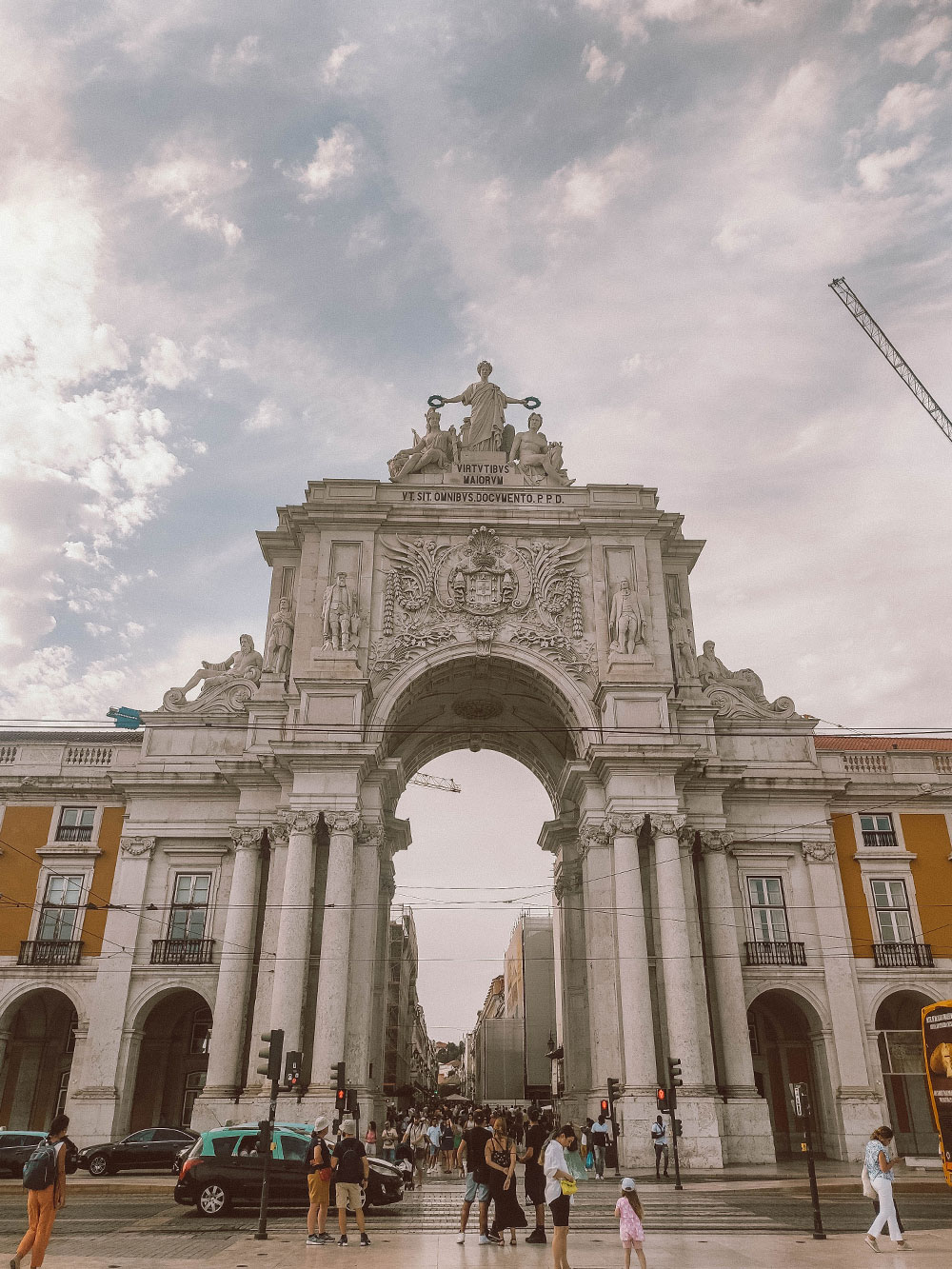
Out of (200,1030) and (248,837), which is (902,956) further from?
(200,1030)

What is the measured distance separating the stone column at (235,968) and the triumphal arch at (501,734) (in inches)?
2.9

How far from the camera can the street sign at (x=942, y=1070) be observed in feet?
56.0

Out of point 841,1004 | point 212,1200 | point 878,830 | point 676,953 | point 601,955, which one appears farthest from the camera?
point 878,830

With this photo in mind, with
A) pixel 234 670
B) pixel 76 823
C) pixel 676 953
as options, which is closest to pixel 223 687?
pixel 234 670

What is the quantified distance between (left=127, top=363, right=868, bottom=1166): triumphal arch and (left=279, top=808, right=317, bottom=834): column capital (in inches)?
3.8

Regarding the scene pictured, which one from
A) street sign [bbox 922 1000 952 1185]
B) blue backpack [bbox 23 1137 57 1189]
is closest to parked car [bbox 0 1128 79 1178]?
blue backpack [bbox 23 1137 57 1189]

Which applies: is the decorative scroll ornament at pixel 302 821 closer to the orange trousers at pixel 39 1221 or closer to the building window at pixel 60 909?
the building window at pixel 60 909

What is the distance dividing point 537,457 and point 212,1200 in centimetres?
2828

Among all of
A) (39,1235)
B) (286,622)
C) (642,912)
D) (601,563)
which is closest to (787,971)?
(642,912)

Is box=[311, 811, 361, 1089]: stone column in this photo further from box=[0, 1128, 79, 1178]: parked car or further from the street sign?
the street sign

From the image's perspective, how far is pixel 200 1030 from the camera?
3625 cm

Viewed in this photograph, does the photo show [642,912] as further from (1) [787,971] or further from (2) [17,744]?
(2) [17,744]

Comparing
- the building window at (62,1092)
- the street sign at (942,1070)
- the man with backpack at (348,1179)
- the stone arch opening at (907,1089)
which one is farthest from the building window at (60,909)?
the stone arch opening at (907,1089)

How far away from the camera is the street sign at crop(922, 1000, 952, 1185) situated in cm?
1708
